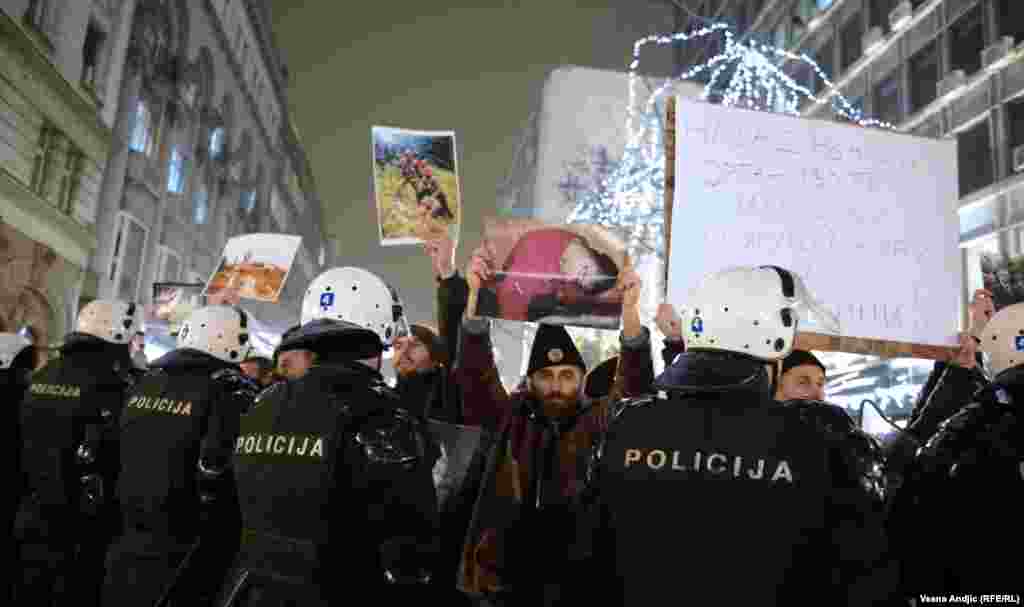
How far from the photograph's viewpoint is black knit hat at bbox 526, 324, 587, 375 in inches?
188

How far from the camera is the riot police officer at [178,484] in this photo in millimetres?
4562

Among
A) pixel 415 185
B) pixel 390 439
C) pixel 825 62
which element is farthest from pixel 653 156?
pixel 390 439

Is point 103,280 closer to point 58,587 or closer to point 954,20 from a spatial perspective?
point 58,587

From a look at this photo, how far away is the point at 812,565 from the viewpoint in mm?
2639

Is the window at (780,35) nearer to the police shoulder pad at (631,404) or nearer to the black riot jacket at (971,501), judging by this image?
the black riot jacket at (971,501)

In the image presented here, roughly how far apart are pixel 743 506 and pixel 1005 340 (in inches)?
76.5

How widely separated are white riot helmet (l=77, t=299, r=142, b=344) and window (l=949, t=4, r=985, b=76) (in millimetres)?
21515

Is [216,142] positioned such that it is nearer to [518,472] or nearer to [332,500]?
[518,472]

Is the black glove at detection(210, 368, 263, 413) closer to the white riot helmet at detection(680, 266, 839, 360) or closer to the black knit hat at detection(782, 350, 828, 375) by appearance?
the white riot helmet at detection(680, 266, 839, 360)

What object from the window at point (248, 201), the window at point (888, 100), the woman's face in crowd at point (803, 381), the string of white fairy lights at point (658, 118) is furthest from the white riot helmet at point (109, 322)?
the window at point (248, 201)

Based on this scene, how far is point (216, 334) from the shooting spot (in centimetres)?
527

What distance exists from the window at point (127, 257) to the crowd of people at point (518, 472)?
19.3 m

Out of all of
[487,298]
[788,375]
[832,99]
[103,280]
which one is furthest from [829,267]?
[832,99]

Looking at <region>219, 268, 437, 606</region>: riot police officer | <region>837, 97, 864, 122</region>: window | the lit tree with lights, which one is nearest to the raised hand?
<region>219, 268, 437, 606</region>: riot police officer
